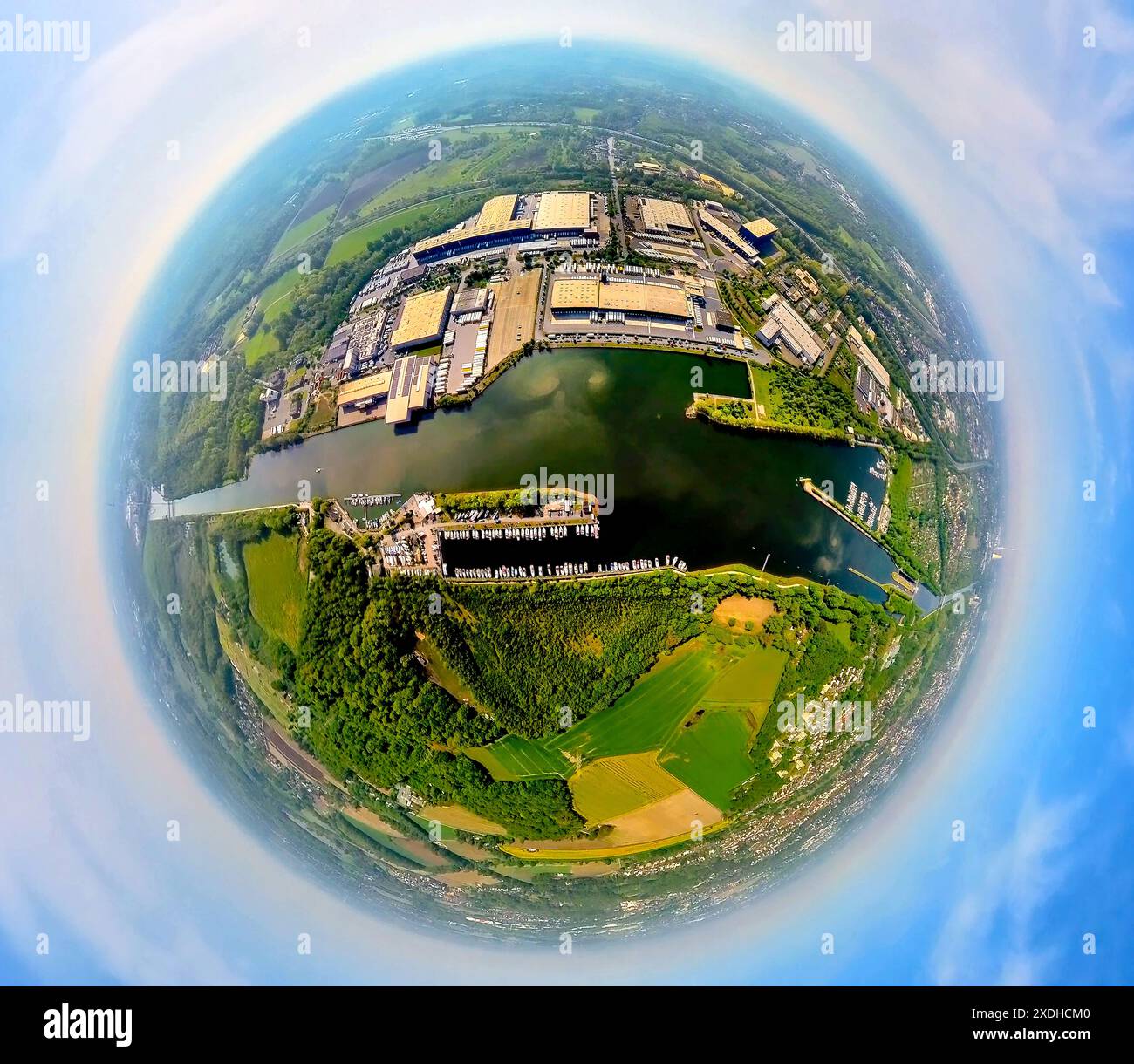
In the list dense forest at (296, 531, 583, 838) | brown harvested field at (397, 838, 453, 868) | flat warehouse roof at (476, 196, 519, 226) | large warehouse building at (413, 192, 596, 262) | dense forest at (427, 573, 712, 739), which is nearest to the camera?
dense forest at (427, 573, 712, 739)

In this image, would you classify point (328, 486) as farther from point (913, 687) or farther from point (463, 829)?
point (913, 687)

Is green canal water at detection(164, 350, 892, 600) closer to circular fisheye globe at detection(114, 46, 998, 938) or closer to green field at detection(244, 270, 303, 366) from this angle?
circular fisheye globe at detection(114, 46, 998, 938)

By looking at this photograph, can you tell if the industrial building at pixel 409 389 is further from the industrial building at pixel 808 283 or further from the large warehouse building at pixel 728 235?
the industrial building at pixel 808 283

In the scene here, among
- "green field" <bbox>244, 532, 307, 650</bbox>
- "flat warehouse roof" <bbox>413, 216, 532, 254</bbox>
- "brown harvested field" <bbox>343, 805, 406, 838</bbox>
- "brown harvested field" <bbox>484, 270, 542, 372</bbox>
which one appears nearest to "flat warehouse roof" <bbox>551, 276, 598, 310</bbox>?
"brown harvested field" <bbox>484, 270, 542, 372</bbox>

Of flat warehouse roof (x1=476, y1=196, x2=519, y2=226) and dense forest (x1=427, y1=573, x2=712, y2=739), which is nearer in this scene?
dense forest (x1=427, y1=573, x2=712, y2=739)

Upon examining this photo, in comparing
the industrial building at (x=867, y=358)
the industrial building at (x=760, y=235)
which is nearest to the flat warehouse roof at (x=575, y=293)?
the industrial building at (x=760, y=235)

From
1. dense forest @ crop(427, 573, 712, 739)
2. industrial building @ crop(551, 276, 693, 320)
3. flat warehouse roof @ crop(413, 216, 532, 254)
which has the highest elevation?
flat warehouse roof @ crop(413, 216, 532, 254)
